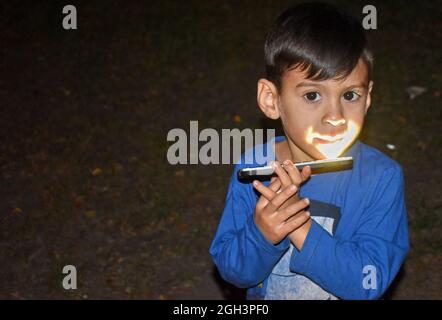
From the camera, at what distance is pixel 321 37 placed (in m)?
2.52

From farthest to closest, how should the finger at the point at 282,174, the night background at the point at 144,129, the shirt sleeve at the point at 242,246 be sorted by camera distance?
the night background at the point at 144,129 → the shirt sleeve at the point at 242,246 → the finger at the point at 282,174

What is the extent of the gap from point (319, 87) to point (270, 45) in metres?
0.35

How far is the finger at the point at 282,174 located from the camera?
7.38 ft

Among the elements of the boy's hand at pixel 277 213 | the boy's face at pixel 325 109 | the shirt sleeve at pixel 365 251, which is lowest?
the shirt sleeve at pixel 365 251

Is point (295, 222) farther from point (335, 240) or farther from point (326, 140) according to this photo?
point (326, 140)

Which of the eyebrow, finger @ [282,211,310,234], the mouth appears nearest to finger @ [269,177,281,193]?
finger @ [282,211,310,234]

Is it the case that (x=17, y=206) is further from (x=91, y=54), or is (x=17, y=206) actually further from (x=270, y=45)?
(x=270, y=45)

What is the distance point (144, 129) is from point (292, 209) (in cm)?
550

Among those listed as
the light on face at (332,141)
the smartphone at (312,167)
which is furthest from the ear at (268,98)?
the smartphone at (312,167)

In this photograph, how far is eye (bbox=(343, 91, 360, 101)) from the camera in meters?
2.45

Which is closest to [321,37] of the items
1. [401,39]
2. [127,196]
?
[127,196]

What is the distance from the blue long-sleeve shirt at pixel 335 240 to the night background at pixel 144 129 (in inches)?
98.7

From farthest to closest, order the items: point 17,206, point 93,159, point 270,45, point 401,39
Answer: point 401,39, point 93,159, point 17,206, point 270,45

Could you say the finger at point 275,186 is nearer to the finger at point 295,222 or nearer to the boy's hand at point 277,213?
the boy's hand at point 277,213
